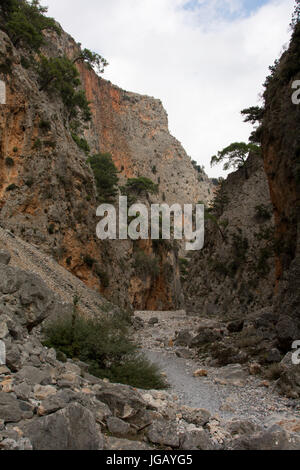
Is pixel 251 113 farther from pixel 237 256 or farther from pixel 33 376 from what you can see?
pixel 33 376

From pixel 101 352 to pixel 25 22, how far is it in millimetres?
26249

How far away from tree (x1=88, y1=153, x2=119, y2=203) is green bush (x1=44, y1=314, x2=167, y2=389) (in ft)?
97.2

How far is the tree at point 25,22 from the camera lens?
83.3 ft

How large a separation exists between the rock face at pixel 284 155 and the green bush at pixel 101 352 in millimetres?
7176

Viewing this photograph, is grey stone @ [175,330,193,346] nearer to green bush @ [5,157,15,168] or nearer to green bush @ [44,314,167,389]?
green bush @ [44,314,167,389]

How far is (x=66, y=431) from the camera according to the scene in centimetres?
420

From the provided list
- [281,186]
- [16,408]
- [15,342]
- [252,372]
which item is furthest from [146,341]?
[16,408]

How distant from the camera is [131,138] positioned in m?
80.3

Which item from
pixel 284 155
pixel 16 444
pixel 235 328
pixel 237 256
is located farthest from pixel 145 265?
pixel 16 444

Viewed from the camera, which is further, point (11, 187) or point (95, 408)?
point (11, 187)

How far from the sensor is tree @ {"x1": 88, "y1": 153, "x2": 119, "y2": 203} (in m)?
40.6

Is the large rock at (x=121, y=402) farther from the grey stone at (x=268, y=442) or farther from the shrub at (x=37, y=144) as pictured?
the shrub at (x=37, y=144)

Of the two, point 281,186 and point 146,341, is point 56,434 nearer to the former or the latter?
point 146,341
